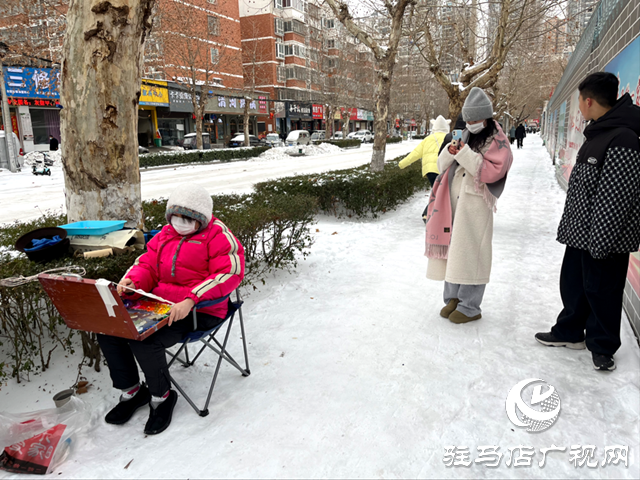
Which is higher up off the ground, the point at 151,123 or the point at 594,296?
the point at 151,123

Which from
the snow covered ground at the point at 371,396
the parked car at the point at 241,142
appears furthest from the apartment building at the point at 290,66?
the snow covered ground at the point at 371,396

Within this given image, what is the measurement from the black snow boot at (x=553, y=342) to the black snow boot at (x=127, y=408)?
9.55ft

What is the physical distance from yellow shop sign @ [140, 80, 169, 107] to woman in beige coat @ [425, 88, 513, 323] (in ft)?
103

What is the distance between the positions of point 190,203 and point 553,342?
2.87 meters

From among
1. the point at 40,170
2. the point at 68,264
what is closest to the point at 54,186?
the point at 40,170

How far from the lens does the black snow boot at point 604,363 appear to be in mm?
2957

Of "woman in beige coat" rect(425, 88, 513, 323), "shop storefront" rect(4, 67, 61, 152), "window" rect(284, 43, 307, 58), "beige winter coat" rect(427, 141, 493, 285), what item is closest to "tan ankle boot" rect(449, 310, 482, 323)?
"woman in beige coat" rect(425, 88, 513, 323)

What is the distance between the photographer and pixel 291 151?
31.9m

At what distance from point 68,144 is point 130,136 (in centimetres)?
49

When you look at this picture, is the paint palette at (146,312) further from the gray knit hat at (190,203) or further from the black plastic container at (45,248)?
the black plastic container at (45,248)

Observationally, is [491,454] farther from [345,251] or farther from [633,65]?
[345,251]

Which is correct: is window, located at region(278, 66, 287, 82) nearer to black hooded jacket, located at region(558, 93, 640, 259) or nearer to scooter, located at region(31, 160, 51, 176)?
scooter, located at region(31, 160, 51, 176)

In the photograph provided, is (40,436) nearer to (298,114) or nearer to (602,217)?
(602,217)

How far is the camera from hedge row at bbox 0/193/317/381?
113 inches
